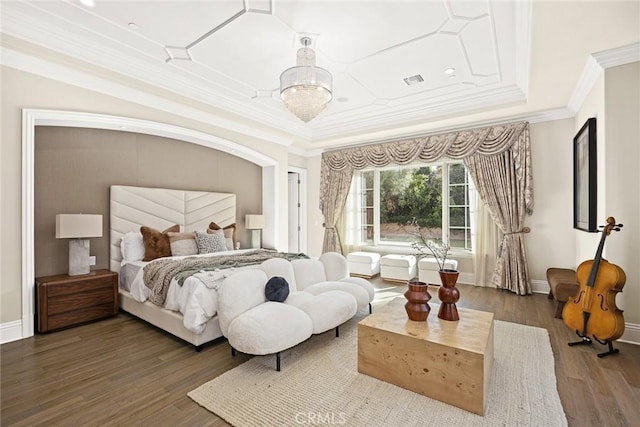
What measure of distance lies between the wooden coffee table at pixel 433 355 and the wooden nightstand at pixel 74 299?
2998 millimetres

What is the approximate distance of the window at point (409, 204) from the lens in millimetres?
5547

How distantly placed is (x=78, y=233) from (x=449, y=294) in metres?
3.77

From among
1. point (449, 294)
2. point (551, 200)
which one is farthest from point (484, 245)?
point (449, 294)

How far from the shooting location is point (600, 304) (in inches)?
102

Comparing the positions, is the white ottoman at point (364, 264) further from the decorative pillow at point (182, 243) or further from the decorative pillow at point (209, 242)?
the decorative pillow at point (182, 243)

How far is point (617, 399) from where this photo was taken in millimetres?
1996

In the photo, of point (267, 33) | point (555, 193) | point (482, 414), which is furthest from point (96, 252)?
point (555, 193)

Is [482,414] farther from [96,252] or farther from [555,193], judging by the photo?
[96,252]

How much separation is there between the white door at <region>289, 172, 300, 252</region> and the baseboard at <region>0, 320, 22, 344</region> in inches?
195

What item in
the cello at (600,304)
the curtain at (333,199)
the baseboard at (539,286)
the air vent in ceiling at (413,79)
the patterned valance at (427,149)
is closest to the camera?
the cello at (600,304)

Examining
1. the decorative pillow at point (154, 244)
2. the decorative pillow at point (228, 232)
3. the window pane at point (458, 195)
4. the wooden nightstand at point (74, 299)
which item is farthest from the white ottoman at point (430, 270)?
the wooden nightstand at point (74, 299)

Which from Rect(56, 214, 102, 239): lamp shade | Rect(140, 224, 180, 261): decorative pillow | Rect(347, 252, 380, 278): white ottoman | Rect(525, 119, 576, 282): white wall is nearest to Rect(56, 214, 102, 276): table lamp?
Rect(56, 214, 102, 239): lamp shade

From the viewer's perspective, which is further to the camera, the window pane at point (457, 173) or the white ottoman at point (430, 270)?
the window pane at point (457, 173)

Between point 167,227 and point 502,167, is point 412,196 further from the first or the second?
point 167,227
